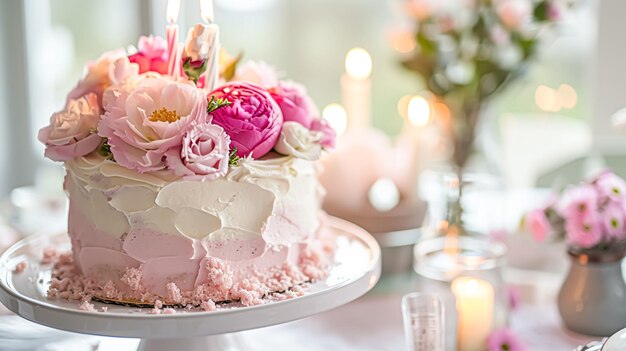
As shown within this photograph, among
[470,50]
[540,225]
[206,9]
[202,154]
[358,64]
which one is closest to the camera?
[202,154]

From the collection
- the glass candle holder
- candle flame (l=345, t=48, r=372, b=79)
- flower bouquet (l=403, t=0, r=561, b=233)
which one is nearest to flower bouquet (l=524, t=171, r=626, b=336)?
the glass candle holder

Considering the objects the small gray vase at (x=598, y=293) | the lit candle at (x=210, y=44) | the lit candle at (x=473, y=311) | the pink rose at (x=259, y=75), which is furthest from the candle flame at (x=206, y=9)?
the small gray vase at (x=598, y=293)

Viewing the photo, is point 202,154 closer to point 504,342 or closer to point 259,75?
point 259,75

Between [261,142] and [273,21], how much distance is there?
1.74 metres

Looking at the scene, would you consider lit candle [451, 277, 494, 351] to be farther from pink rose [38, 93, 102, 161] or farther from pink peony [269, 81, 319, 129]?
pink rose [38, 93, 102, 161]

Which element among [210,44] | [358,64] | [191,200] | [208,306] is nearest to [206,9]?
[210,44]

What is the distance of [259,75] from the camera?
103 cm

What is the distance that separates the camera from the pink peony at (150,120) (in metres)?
0.85

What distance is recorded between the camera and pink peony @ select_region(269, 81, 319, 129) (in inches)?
38.0

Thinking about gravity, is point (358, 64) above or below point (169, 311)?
above

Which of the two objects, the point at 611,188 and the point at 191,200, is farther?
the point at 611,188

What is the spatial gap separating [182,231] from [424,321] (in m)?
0.35

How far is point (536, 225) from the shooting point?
125 centimetres

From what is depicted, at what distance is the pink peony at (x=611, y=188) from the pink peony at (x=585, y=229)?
0.04 meters
